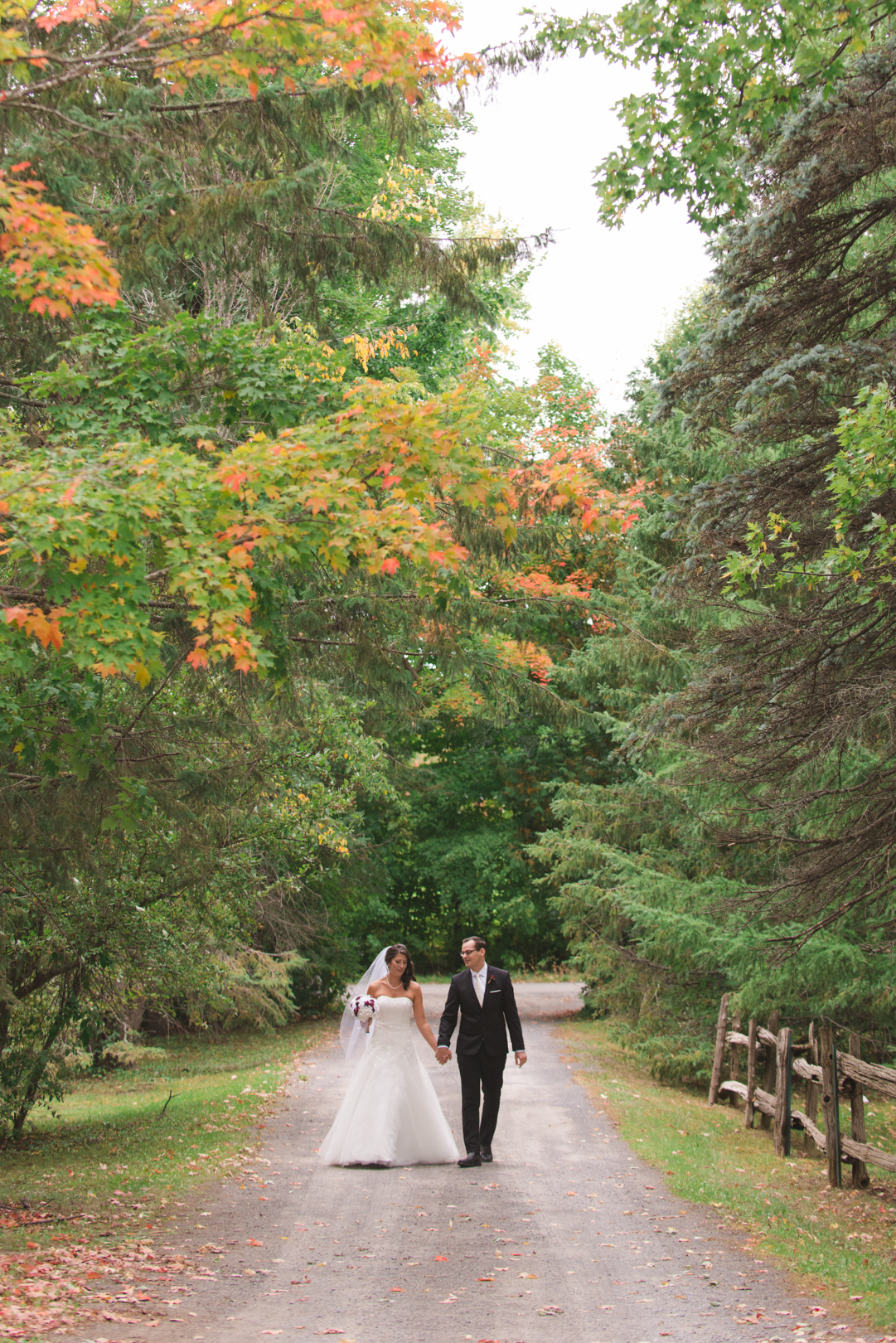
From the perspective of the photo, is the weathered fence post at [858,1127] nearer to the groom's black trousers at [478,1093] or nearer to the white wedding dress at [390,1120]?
the groom's black trousers at [478,1093]

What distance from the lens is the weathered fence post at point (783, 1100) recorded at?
37.5 ft

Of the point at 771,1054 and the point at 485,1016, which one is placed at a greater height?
the point at 485,1016

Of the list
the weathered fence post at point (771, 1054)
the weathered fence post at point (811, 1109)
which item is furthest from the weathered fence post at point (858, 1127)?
the weathered fence post at point (771, 1054)

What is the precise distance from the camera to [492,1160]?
9.98 meters

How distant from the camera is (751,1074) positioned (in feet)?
42.8

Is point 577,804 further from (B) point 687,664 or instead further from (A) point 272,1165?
(A) point 272,1165

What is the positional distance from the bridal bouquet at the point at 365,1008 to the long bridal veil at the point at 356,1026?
0.06m

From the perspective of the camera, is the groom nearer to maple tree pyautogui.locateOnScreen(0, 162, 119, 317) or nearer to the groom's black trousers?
the groom's black trousers

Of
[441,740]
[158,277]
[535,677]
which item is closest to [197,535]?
[158,277]

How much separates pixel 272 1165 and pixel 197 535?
686 cm

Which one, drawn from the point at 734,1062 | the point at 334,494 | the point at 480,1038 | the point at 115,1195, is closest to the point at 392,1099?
the point at 480,1038

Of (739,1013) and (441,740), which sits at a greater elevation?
(441,740)

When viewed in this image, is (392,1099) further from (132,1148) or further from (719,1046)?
(719,1046)

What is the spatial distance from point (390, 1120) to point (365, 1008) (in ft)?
3.21
